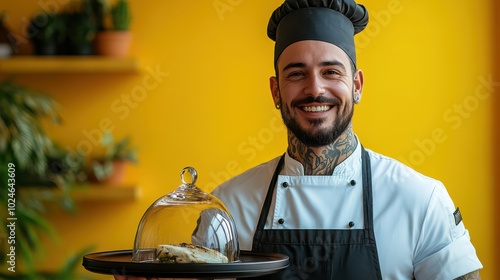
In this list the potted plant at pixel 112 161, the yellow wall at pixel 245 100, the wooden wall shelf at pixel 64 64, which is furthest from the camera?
the potted plant at pixel 112 161

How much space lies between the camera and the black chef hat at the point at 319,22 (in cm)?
235

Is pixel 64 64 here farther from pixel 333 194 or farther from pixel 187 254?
pixel 187 254

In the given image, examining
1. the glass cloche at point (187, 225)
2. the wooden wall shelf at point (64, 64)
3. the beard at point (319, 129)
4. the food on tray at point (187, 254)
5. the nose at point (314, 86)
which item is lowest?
the food on tray at point (187, 254)

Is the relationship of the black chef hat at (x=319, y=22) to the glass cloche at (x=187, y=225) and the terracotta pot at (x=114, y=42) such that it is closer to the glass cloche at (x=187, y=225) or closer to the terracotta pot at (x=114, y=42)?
the glass cloche at (x=187, y=225)

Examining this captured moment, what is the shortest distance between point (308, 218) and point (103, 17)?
2.77 m

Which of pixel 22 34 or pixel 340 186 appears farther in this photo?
pixel 22 34

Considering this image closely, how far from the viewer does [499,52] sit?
4.27 m

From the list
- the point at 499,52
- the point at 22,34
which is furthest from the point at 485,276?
the point at 22,34

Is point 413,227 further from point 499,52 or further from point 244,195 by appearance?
point 499,52

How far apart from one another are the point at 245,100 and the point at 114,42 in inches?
31.9

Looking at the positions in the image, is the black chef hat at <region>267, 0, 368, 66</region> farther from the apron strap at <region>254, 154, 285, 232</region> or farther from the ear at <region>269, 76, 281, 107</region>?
the apron strap at <region>254, 154, 285, 232</region>

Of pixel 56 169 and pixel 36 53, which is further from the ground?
pixel 36 53

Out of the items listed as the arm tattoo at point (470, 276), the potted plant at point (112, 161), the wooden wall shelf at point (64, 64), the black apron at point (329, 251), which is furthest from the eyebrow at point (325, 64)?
the potted plant at point (112, 161)

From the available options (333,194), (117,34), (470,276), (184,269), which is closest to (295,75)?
(333,194)
